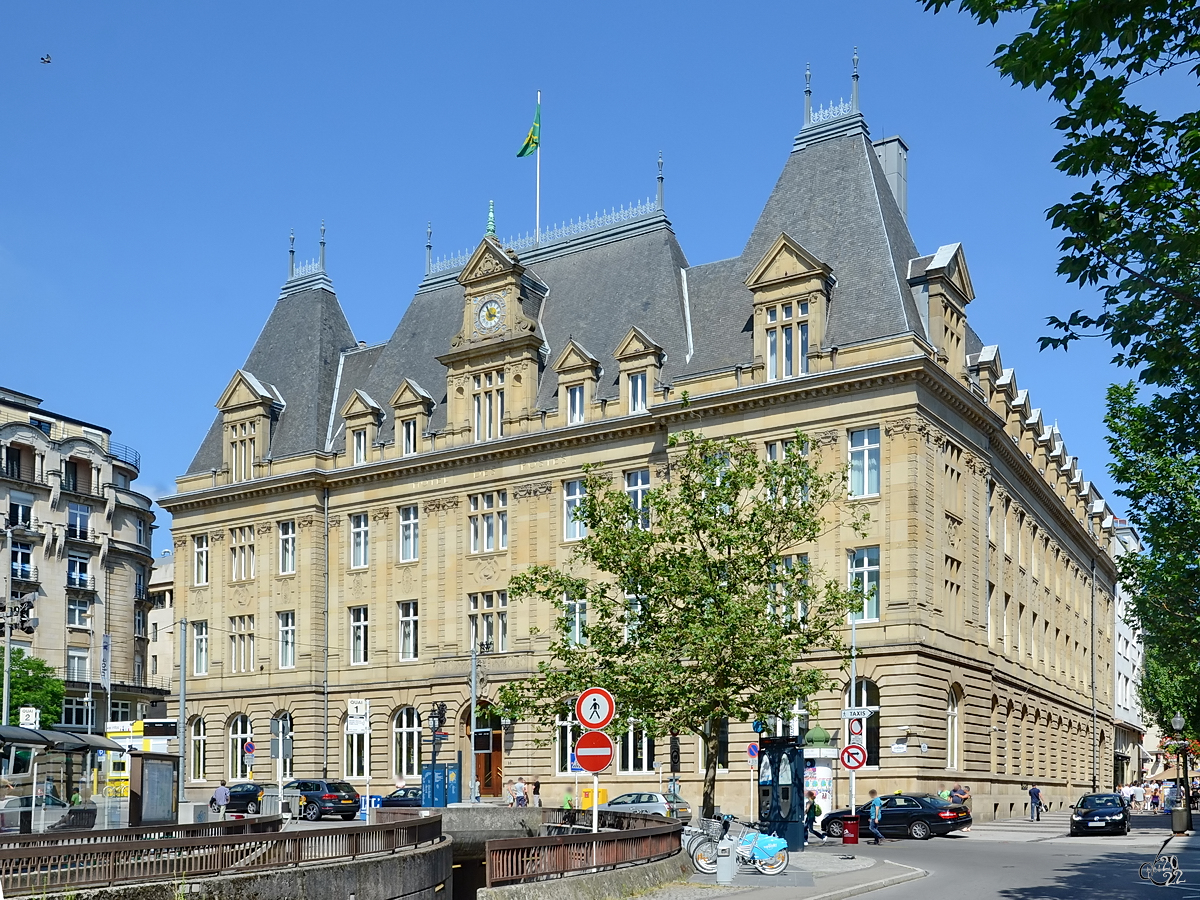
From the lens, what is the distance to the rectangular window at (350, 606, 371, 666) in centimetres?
7075

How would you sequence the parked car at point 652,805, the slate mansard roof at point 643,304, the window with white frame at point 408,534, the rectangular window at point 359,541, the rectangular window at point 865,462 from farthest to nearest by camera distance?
the rectangular window at point 359,541, the window with white frame at point 408,534, the slate mansard roof at point 643,304, the rectangular window at point 865,462, the parked car at point 652,805

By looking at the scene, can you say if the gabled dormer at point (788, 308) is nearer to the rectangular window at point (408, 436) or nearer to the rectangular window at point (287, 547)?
the rectangular window at point (408, 436)

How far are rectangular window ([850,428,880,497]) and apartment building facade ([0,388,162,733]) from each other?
5117 cm

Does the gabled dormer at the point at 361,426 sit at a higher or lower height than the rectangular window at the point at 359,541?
higher

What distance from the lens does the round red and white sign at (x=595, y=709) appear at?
24.3 m

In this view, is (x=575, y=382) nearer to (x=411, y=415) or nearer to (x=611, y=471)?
(x=611, y=471)

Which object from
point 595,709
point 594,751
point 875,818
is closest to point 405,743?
point 875,818

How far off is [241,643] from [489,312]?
21678mm

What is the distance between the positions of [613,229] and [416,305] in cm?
1232

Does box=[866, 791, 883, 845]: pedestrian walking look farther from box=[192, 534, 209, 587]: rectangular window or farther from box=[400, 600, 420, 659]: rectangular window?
box=[192, 534, 209, 587]: rectangular window

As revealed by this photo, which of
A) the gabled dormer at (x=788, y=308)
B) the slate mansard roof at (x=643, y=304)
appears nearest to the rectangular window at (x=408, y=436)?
the slate mansard roof at (x=643, y=304)

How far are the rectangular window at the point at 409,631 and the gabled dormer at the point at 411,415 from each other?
719 centimetres

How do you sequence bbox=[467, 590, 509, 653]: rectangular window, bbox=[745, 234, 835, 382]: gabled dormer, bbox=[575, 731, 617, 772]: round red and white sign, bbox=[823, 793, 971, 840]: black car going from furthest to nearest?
bbox=[467, 590, 509, 653]: rectangular window < bbox=[745, 234, 835, 382]: gabled dormer < bbox=[823, 793, 971, 840]: black car < bbox=[575, 731, 617, 772]: round red and white sign

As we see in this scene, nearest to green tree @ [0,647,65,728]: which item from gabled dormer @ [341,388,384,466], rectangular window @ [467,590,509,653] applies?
gabled dormer @ [341,388,384,466]
